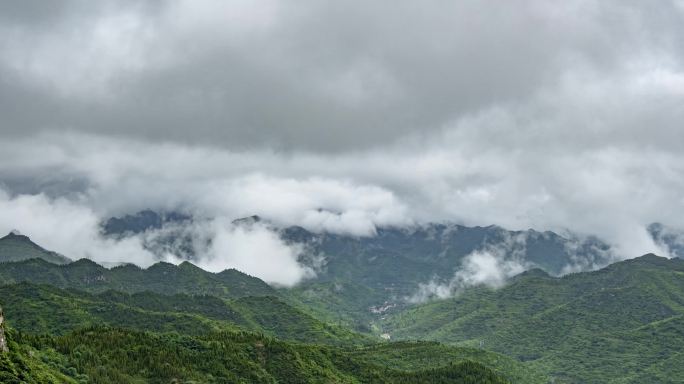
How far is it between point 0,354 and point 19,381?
11960mm

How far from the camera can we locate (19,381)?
192625 millimetres

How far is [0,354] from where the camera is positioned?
19738 centimetres
